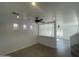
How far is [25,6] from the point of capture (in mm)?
1942

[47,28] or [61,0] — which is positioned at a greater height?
[61,0]

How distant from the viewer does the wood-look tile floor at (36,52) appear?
6.36ft

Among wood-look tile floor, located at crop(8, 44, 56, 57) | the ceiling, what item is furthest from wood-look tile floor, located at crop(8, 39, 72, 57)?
the ceiling

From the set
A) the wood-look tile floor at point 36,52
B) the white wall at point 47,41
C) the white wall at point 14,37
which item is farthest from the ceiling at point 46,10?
the wood-look tile floor at point 36,52

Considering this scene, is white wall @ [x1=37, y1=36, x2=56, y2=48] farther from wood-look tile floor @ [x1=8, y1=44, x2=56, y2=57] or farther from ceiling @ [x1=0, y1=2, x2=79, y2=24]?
ceiling @ [x1=0, y1=2, x2=79, y2=24]

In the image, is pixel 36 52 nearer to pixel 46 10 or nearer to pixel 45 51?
pixel 45 51

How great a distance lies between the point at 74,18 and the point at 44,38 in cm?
57

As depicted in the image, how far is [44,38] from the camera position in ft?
6.52

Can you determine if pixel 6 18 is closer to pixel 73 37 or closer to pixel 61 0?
pixel 61 0

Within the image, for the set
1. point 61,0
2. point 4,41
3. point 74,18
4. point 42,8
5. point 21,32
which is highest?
point 61,0

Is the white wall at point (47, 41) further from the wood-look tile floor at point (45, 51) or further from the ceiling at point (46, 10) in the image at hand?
the ceiling at point (46, 10)

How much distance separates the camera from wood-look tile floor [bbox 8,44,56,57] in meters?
1.94

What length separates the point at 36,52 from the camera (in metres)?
1.94

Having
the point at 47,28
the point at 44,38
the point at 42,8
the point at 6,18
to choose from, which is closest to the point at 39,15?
the point at 42,8
